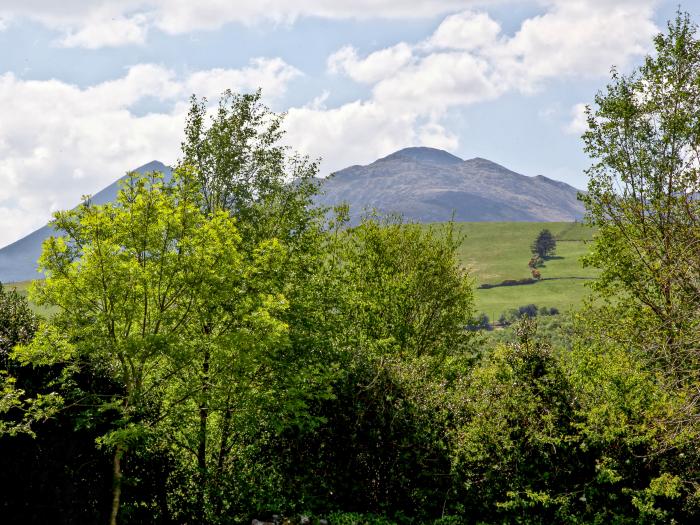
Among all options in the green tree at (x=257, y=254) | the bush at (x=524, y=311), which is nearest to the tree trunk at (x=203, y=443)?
the green tree at (x=257, y=254)

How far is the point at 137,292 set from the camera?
14133 mm

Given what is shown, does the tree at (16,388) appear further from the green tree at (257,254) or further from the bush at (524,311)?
the bush at (524,311)

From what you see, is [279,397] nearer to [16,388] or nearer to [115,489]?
[115,489]

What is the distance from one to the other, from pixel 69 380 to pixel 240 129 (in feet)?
49.1

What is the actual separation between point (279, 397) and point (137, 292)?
5.47 m

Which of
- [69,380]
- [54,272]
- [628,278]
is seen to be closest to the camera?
[54,272]

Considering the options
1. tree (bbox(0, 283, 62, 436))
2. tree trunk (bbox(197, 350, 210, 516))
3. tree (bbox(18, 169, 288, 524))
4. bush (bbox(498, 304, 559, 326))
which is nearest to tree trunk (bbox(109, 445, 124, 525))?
tree (bbox(18, 169, 288, 524))

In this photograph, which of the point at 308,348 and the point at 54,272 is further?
the point at 308,348

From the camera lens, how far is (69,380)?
48.1 ft

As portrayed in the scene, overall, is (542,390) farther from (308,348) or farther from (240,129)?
(240,129)

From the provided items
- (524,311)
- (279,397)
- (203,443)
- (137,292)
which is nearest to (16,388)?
(137,292)

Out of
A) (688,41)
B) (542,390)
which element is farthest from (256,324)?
(688,41)

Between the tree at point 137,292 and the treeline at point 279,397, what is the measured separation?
0.19 ft

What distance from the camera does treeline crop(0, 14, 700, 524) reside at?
1377 centimetres
